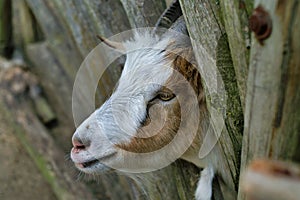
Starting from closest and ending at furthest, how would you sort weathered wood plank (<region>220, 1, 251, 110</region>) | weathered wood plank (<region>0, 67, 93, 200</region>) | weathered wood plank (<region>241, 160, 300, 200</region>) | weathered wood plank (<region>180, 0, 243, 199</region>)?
weathered wood plank (<region>241, 160, 300, 200</region>) < weathered wood plank (<region>220, 1, 251, 110</region>) < weathered wood plank (<region>180, 0, 243, 199</region>) < weathered wood plank (<region>0, 67, 93, 200</region>)

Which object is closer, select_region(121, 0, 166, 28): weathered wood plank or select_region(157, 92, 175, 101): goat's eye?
select_region(157, 92, 175, 101): goat's eye

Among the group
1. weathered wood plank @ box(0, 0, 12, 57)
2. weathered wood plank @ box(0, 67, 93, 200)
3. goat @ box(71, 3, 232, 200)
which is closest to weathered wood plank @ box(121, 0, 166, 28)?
goat @ box(71, 3, 232, 200)

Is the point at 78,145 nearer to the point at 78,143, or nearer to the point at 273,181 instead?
the point at 78,143

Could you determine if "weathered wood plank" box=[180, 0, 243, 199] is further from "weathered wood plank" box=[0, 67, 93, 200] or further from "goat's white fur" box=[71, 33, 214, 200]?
"weathered wood plank" box=[0, 67, 93, 200]

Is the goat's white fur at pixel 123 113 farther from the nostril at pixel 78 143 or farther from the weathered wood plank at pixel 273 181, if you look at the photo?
the weathered wood plank at pixel 273 181

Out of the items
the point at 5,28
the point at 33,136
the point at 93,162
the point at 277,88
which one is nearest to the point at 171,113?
the point at 93,162

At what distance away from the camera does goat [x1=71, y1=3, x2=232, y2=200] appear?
2115 millimetres

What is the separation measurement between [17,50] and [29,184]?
1.66 metres

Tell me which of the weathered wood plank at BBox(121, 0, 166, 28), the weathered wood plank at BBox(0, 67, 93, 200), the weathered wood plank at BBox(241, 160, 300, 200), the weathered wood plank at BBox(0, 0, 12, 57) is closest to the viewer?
the weathered wood plank at BBox(241, 160, 300, 200)

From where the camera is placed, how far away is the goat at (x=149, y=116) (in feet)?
6.94

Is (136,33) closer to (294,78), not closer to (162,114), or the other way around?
(162,114)

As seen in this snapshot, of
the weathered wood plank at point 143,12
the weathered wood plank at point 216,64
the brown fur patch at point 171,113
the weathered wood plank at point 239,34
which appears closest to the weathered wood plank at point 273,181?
the weathered wood plank at point 239,34

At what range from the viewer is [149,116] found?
83.5 inches

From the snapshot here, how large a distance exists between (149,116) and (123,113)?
108mm
